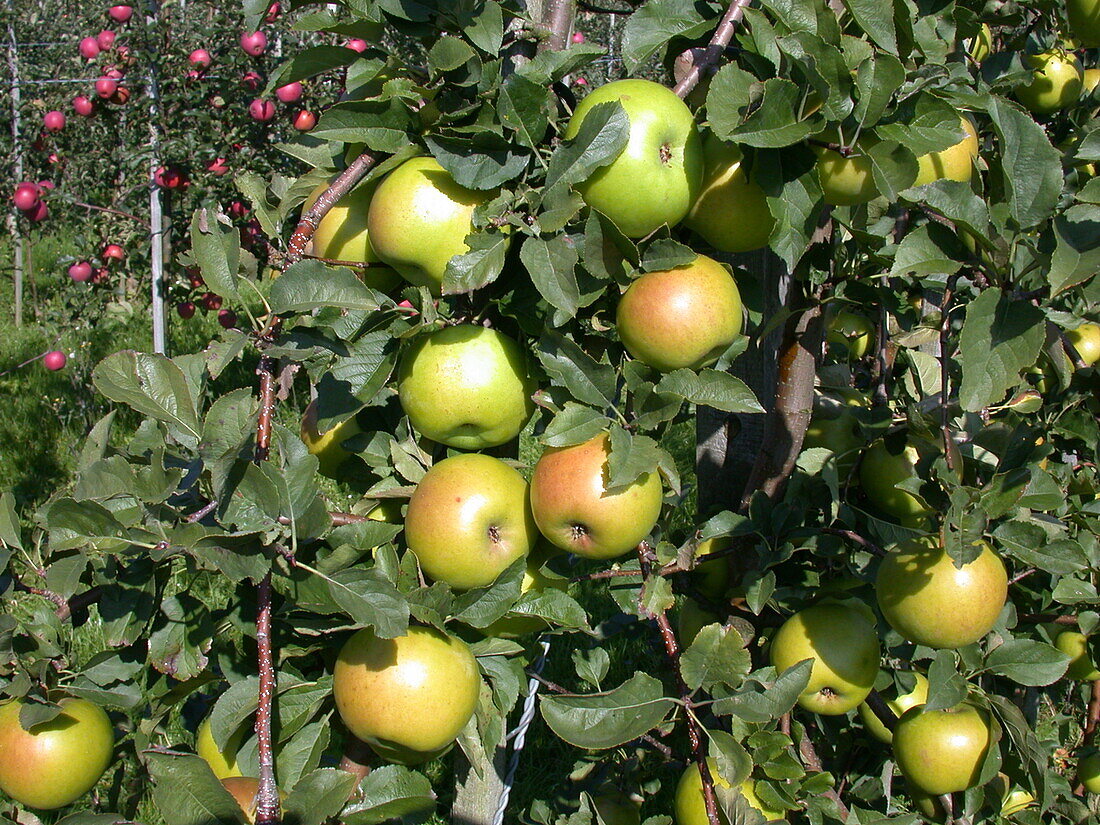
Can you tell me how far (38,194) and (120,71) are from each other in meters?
0.68

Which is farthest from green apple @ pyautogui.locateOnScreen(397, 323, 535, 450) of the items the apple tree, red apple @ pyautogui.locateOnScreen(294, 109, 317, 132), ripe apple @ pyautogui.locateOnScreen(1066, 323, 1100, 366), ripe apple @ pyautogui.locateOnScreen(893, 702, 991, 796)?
red apple @ pyautogui.locateOnScreen(294, 109, 317, 132)

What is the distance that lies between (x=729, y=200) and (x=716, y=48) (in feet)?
0.51

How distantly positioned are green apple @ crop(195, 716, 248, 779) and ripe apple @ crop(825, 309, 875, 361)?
1.26 metres

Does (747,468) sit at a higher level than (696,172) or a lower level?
lower

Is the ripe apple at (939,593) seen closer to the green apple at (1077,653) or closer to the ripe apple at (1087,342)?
the green apple at (1077,653)

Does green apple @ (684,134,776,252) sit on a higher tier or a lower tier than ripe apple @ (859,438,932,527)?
higher

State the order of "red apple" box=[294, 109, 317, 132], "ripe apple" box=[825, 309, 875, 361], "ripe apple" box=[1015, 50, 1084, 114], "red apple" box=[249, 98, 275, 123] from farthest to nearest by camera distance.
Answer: "red apple" box=[249, 98, 275, 123] < "red apple" box=[294, 109, 317, 132] < "ripe apple" box=[825, 309, 875, 361] < "ripe apple" box=[1015, 50, 1084, 114]

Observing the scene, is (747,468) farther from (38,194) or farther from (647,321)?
(38,194)

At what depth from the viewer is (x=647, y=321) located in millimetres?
850

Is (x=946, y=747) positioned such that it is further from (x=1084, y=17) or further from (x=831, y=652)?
(x=1084, y=17)

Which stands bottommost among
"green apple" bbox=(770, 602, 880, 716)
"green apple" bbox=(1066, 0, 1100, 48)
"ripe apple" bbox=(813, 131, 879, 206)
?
"green apple" bbox=(770, 602, 880, 716)

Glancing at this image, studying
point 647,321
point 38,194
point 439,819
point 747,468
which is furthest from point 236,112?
point 647,321

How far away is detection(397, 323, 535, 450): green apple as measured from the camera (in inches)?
35.1

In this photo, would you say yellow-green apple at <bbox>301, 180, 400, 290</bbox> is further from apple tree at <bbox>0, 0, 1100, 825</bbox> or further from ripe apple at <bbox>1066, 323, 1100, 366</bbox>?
ripe apple at <bbox>1066, 323, 1100, 366</bbox>
